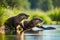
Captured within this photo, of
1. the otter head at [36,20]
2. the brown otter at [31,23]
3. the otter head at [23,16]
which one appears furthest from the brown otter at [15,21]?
the otter head at [36,20]

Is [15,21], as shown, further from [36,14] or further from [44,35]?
[44,35]

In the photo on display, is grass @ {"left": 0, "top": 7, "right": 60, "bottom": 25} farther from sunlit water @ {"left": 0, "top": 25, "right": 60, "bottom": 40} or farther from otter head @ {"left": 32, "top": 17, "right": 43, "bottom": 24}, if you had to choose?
sunlit water @ {"left": 0, "top": 25, "right": 60, "bottom": 40}

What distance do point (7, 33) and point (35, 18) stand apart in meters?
0.69

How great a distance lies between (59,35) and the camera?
8789 mm

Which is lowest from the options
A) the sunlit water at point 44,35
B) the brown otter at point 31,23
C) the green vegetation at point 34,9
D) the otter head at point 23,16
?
the sunlit water at point 44,35

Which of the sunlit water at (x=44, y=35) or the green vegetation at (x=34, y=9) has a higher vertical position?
the green vegetation at (x=34, y=9)

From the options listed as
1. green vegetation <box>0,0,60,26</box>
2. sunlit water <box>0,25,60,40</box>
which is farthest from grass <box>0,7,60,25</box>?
sunlit water <box>0,25,60,40</box>

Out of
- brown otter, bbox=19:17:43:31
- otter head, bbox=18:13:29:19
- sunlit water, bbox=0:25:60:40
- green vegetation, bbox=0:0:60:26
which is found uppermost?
green vegetation, bbox=0:0:60:26

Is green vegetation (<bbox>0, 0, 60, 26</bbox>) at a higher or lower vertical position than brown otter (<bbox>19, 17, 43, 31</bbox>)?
higher

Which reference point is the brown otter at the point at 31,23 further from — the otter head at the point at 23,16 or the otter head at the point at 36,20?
the otter head at the point at 23,16

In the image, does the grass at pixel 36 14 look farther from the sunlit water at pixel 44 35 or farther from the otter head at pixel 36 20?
the sunlit water at pixel 44 35

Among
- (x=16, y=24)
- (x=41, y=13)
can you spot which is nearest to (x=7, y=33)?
(x=16, y=24)

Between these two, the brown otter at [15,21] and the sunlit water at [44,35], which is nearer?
the sunlit water at [44,35]

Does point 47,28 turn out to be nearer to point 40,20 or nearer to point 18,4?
point 40,20
